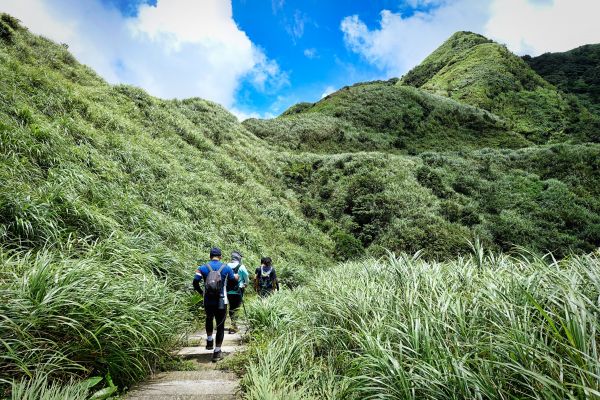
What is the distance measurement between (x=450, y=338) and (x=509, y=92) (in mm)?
73283

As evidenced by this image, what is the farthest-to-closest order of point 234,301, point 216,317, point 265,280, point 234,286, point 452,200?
point 452,200 → point 265,280 → point 234,301 → point 234,286 → point 216,317

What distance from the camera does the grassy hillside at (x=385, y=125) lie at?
137ft

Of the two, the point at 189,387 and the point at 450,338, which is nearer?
the point at 450,338

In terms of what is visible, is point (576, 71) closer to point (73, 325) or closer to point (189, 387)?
point (189, 387)

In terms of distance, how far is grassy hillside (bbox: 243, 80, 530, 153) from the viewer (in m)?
41.8

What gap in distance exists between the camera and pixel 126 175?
39.0ft

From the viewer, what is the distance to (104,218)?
7.64 metres

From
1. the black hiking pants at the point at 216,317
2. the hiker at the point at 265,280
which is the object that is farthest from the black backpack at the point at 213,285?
the hiker at the point at 265,280

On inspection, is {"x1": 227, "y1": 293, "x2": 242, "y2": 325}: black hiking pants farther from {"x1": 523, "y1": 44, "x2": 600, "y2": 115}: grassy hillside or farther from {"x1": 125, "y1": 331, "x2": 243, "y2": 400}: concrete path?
A: {"x1": 523, "y1": 44, "x2": 600, "y2": 115}: grassy hillside

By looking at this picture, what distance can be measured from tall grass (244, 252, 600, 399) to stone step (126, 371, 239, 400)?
0.34 metres

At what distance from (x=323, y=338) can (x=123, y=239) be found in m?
5.12

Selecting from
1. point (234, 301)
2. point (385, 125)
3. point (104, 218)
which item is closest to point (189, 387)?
point (234, 301)

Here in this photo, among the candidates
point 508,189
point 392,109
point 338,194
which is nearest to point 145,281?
point 338,194

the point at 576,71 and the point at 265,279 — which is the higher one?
the point at 576,71
